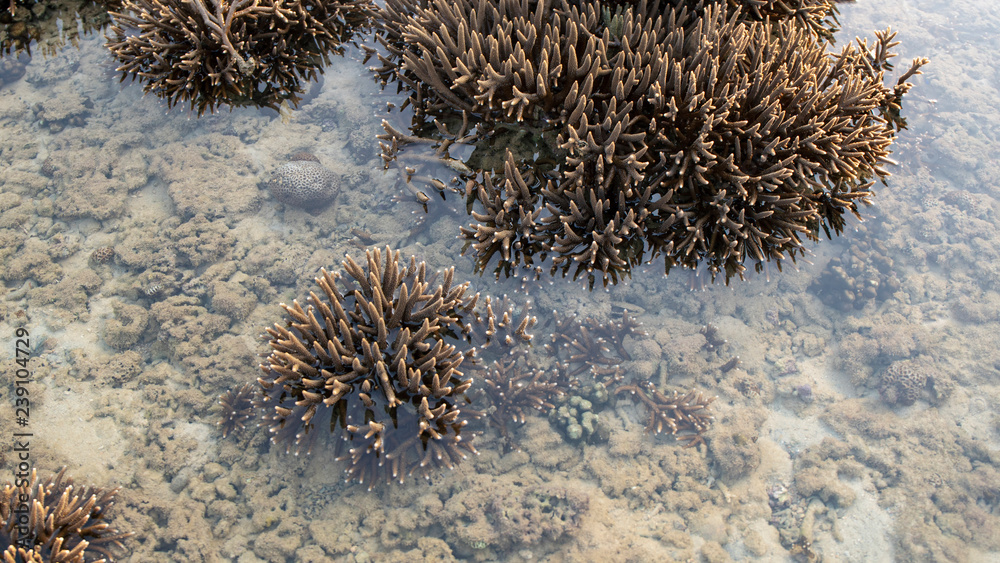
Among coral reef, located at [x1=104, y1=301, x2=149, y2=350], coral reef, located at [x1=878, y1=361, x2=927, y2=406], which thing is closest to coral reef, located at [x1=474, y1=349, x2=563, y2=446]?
coral reef, located at [x1=104, y1=301, x2=149, y2=350]

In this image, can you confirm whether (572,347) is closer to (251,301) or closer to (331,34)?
(251,301)

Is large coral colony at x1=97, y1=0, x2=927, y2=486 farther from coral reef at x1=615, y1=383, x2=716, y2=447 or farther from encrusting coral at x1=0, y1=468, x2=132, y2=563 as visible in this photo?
coral reef at x1=615, y1=383, x2=716, y2=447

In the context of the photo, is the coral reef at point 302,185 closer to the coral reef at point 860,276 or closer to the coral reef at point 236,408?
the coral reef at point 236,408

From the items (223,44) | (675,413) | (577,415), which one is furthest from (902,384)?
(223,44)

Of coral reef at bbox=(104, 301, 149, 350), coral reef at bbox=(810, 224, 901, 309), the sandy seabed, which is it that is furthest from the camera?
coral reef at bbox=(810, 224, 901, 309)

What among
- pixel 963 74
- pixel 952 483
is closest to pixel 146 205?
pixel 952 483
